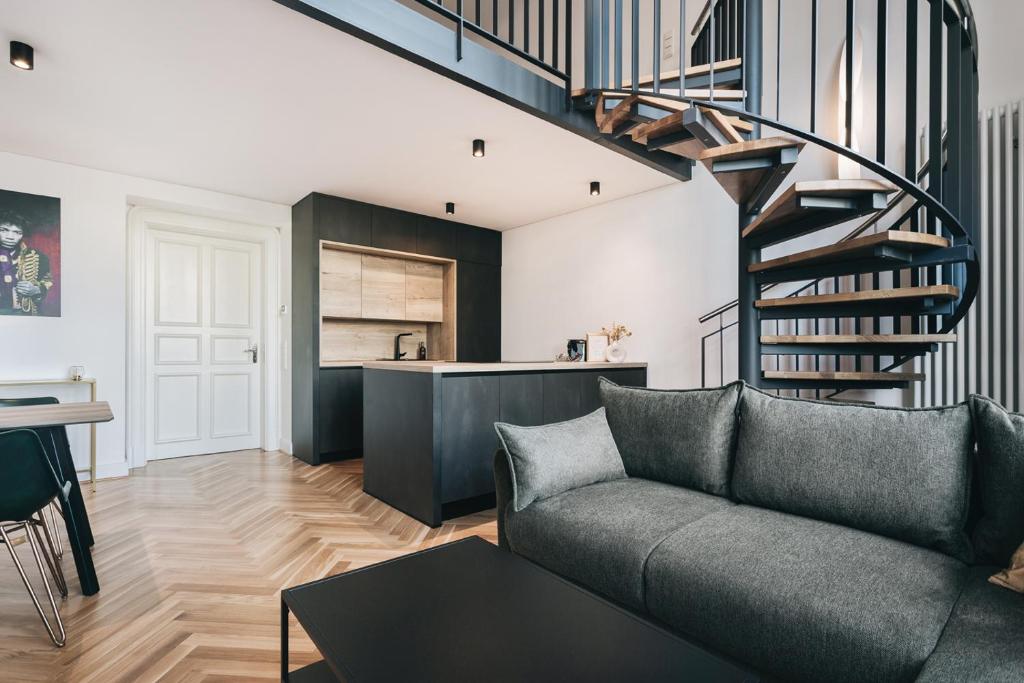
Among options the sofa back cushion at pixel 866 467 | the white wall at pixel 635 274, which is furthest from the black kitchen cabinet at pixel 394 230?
the sofa back cushion at pixel 866 467

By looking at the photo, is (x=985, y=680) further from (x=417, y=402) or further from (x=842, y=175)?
(x=842, y=175)

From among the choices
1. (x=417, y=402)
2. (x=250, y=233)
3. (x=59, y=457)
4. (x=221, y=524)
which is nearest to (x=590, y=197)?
(x=417, y=402)

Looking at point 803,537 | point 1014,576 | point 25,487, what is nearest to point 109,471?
point 25,487

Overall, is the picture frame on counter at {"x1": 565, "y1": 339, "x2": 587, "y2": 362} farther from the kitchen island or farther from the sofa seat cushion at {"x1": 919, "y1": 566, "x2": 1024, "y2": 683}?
the sofa seat cushion at {"x1": 919, "y1": 566, "x2": 1024, "y2": 683}

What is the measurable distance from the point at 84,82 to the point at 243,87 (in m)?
0.82

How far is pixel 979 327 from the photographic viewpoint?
9.60 feet

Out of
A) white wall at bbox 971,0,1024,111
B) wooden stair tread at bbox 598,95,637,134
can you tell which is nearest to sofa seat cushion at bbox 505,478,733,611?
wooden stair tread at bbox 598,95,637,134

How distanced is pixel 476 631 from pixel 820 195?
96.7 inches

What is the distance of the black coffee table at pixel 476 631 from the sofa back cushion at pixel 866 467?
930mm

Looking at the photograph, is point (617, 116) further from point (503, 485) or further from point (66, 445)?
point (66, 445)

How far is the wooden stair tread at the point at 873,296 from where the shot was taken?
96.3 inches

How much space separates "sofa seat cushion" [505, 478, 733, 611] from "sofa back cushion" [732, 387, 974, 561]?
0.23 metres

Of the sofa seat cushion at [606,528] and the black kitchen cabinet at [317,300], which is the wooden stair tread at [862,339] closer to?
the sofa seat cushion at [606,528]

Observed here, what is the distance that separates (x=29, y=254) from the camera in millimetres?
3777
